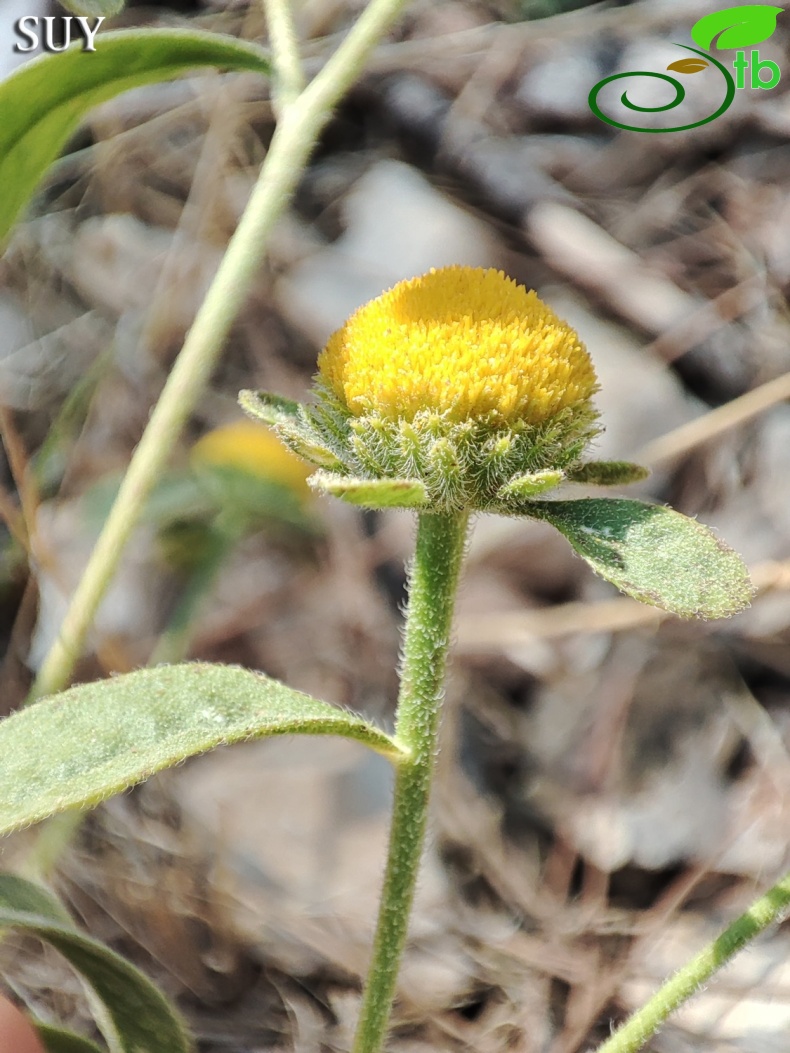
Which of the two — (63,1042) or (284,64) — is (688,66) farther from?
(63,1042)

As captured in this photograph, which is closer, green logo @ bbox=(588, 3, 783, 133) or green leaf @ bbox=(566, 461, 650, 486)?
green leaf @ bbox=(566, 461, 650, 486)

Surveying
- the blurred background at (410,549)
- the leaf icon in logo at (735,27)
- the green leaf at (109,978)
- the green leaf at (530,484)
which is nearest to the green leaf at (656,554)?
the green leaf at (530,484)

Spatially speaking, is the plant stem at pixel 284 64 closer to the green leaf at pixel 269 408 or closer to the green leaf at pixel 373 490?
the green leaf at pixel 269 408

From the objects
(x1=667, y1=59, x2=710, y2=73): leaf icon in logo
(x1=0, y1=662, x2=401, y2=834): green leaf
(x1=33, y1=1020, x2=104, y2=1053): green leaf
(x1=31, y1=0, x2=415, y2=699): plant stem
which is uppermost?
(x1=667, y1=59, x2=710, y2=73): leaf icon in logo

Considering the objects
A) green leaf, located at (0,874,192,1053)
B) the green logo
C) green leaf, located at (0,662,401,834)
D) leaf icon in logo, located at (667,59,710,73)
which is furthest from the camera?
leaf icon in logo, located at (667,59,710,73)

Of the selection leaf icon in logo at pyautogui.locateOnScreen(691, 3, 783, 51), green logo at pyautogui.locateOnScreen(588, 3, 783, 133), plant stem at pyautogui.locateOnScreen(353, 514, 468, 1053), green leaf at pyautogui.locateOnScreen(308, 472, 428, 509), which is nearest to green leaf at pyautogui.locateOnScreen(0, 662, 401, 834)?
plant stem at pyautogui.locateOnScreen(353, 514, 468, 1053)

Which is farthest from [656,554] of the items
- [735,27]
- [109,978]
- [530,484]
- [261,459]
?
[735,27]

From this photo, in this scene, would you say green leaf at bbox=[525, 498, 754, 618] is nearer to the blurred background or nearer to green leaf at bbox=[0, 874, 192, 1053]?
green leaf at bbox=[0, 874, 192, 1053]
